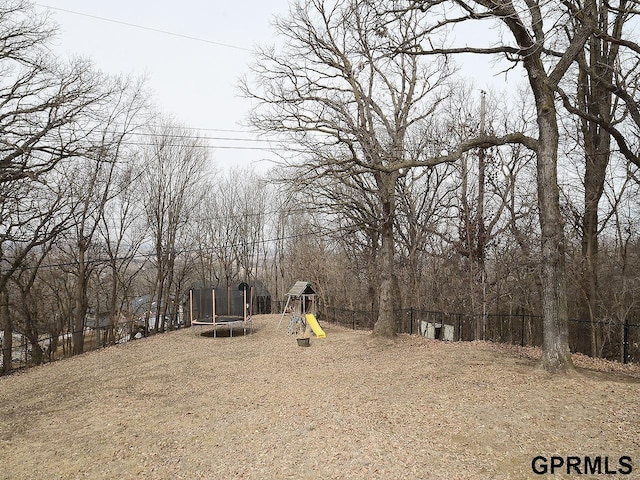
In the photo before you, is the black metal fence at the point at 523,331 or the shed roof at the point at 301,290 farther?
the shed roof at the point at 301,290

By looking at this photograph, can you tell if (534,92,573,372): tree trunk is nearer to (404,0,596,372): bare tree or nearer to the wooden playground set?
(404,0,596,372): bare tree

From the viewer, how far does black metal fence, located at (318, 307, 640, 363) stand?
10609mm

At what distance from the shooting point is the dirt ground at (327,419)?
4.24 m

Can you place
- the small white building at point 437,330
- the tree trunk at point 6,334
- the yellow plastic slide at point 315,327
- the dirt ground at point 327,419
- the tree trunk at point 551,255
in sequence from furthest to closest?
the small white building at point 437,330 < the yellow plastic slide at point 315,327 < the tree trunk at point 6,334 < the tree trunk at point 551,255 < the dirt ground at point 327,419

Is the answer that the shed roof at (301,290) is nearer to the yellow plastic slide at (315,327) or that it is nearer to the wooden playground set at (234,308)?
the wooden playground set at (234,308)

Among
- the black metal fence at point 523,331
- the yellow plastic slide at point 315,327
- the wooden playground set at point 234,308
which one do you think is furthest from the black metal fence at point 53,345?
A: the black metal fence at point 523,331

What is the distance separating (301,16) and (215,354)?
9.75 meters

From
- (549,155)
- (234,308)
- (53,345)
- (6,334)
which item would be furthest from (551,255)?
(53,345)

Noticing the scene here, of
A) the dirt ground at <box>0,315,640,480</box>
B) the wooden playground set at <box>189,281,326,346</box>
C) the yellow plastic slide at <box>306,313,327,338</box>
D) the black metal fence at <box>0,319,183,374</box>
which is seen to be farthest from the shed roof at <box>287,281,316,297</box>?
the black metal fence at <box>0,319,183,374</box>

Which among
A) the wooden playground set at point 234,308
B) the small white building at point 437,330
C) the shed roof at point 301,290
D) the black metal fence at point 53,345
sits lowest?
the black metal fence at point 53,345

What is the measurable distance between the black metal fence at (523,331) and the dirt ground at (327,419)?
2963 mm

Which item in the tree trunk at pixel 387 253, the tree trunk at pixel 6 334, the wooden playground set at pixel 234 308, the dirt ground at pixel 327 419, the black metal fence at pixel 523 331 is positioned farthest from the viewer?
the wooden playground set at pixel 234 308

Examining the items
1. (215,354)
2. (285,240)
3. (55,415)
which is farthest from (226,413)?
(285,240)

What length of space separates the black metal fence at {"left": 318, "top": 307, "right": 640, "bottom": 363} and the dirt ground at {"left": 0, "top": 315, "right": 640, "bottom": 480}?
2963mm
